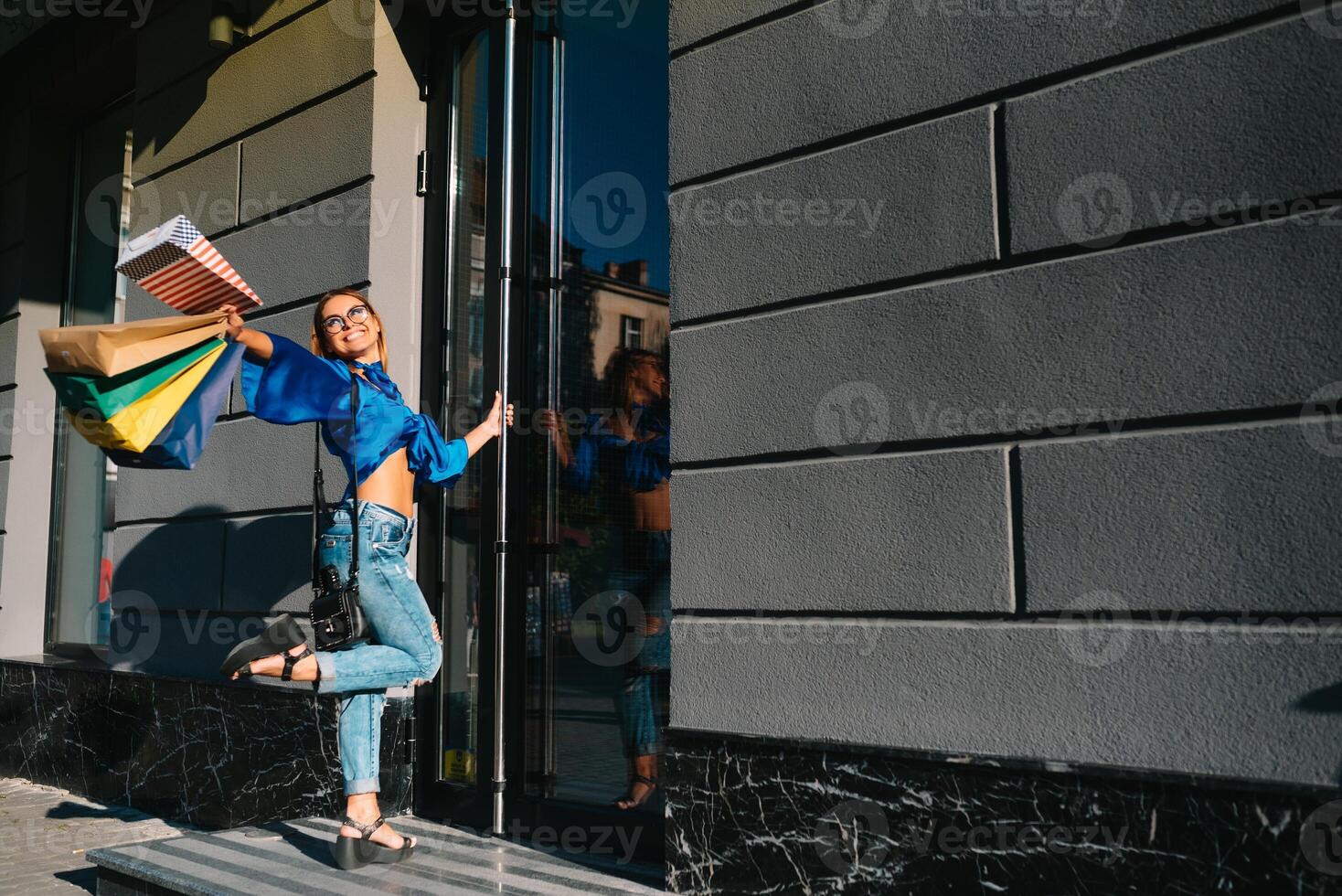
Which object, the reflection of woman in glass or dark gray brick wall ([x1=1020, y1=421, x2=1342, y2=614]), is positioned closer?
dark gray brick wall ([x1=1020, y1=421, x2=1342, y2=614])

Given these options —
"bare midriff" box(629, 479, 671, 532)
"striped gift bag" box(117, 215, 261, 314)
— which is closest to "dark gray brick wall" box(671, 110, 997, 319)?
"bare midriff" box(629, 479, 671, 532)

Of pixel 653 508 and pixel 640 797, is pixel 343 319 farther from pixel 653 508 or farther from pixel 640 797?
pixel 640 797

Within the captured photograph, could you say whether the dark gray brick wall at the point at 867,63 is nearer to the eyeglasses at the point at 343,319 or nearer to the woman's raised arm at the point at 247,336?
the eyeglasses at the point at 343,319

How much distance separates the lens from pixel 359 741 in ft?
13.4

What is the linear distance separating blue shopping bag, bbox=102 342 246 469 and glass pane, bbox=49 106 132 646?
14.3 feet

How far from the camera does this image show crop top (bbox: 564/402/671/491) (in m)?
4.59

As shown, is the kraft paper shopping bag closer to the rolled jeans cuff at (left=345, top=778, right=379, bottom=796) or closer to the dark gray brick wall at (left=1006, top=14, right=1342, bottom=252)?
the rolled jeans cuff at (left=345, top=778, right=379, bottom=796)

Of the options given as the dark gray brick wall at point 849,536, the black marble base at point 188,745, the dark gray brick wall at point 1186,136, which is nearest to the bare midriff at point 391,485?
the dark gray brick wall at point 849,536

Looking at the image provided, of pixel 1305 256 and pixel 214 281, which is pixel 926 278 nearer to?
pixel 1305 256

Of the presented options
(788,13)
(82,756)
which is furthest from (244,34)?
(82,756)

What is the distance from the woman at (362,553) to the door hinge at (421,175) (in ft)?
5.32

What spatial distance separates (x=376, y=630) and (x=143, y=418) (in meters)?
1.07

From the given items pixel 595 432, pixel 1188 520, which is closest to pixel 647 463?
pixel 595 432

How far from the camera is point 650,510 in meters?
4.55
